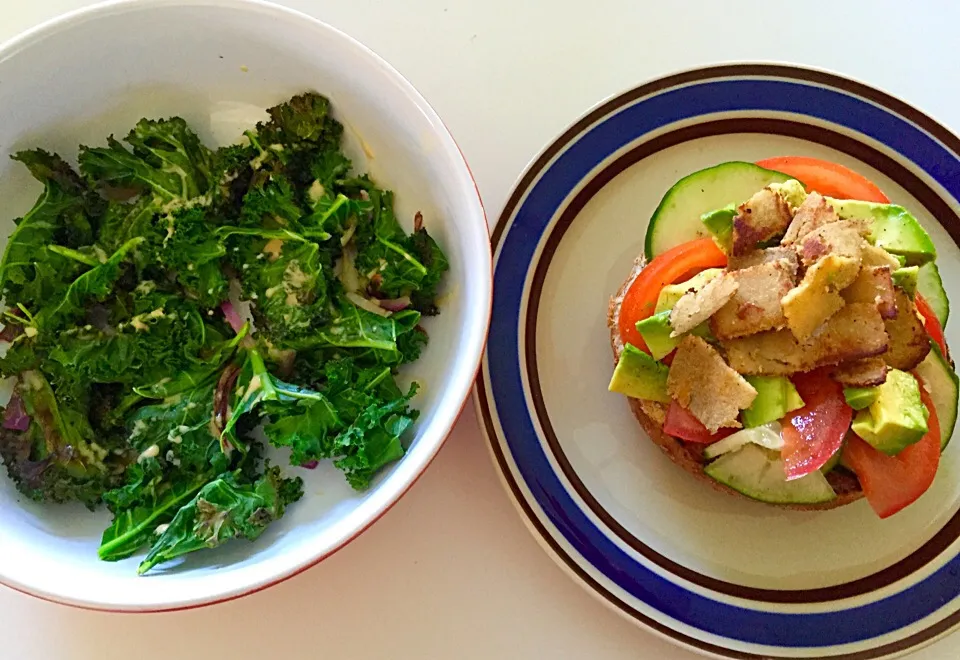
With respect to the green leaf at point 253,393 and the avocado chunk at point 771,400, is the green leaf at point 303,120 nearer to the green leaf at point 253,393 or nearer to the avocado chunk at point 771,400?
the green leaf at point 253,393

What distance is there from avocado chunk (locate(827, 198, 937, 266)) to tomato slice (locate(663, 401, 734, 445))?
41 centimetres

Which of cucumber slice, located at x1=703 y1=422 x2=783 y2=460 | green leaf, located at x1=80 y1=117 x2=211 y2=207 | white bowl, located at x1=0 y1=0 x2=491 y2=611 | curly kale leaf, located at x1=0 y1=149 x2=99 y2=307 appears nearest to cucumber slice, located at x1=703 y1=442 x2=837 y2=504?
cucumber slice, located at x1=703 y1=422 x2=783 y2=460

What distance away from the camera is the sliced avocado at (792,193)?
4.46ft

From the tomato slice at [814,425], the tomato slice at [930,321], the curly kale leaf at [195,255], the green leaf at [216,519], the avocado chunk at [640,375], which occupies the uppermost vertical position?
the tomato slice at [930,321]

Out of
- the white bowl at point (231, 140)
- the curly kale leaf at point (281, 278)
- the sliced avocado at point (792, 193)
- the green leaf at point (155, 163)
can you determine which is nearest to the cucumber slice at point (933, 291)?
the sliced avocado at point (792, 193)

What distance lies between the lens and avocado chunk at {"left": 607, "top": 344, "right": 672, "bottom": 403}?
1363 millimetres

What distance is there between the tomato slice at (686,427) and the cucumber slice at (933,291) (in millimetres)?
443

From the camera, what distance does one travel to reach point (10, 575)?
123 centimetres

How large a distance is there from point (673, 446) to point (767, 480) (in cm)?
17

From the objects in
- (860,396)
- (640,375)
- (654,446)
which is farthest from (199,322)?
(860,396)

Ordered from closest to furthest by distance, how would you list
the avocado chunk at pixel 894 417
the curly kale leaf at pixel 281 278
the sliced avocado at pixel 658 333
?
the avocado chunk at pixel 894 417 < the sliced avocado at pixel 658 333 < the curly kale leaf at pixel 281 278

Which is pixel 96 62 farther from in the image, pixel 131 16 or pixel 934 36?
pixel 934 36

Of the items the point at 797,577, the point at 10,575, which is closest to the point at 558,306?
the point at 797,577

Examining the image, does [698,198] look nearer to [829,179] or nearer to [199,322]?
[829,179]
